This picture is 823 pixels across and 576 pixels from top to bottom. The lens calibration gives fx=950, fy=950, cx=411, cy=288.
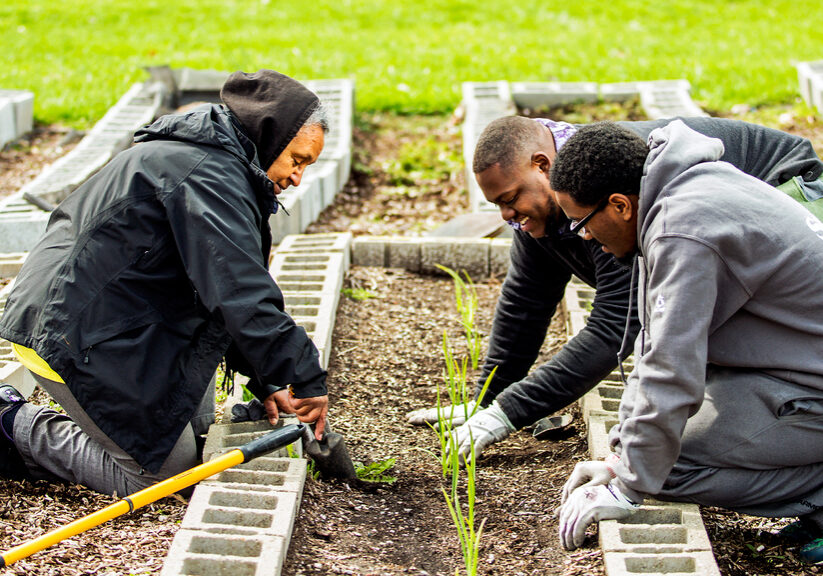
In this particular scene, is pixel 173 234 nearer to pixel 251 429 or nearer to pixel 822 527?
pixel 251 429

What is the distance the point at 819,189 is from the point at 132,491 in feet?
8.25

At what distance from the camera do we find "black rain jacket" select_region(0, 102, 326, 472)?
2.74 metres

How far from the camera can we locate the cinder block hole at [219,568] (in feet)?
8.04

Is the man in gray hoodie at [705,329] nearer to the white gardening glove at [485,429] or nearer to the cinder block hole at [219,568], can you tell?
the white gardening glove at [485,429]

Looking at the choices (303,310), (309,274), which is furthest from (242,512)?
(309,274)

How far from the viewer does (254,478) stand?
295 cm

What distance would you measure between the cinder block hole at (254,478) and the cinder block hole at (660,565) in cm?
108

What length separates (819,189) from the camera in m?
3.23

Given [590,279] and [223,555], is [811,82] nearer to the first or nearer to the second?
[590,279]

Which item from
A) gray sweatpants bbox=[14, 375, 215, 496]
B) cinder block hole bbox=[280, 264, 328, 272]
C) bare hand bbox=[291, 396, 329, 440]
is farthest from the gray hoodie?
cinder block hole bbox=[280, 264, 328, 272]

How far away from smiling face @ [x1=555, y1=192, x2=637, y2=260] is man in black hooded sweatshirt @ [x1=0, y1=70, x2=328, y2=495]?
2.88 feet

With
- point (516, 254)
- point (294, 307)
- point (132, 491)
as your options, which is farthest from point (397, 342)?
point (132, 491)

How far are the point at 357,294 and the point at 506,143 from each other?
6.41ft

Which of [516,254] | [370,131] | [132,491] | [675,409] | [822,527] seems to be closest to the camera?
[675,409]
